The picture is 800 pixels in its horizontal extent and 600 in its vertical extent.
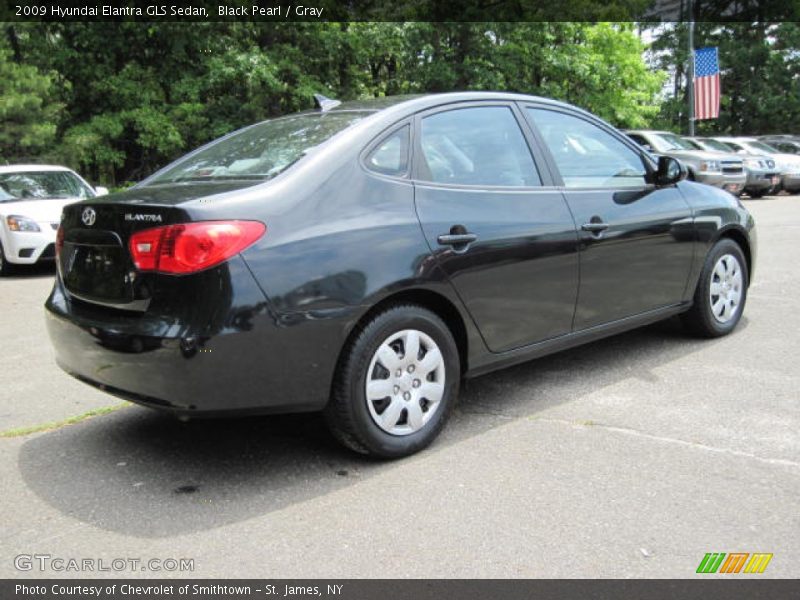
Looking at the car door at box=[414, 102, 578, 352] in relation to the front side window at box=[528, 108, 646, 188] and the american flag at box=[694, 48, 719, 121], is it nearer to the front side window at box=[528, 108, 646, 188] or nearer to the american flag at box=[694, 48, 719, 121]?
the front side window at box=[528, 108, 646, 188]

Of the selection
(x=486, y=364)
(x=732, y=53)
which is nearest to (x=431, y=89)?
(x=732, y=53)

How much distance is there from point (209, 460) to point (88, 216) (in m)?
1.23

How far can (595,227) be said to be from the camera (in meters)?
4.38

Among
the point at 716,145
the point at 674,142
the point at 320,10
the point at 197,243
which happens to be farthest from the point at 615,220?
the point at 320,10

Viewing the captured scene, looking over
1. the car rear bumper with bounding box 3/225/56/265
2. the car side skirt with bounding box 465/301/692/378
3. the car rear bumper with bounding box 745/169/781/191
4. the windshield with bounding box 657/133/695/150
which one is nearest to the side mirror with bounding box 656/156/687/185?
the car side skirt with bounding box 465/301/692/378

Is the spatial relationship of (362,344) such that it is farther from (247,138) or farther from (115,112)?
(115,112)

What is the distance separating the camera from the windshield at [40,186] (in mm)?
10590

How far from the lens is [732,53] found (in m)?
40.2

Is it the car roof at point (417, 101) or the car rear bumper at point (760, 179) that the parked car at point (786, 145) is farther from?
the car roof at point (417, 101)

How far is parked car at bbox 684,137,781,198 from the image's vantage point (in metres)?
20.5

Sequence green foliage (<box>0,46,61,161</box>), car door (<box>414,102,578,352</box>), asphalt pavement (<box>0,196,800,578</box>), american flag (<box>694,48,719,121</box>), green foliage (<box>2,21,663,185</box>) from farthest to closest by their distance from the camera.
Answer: american flag (<box>694,48,719,121</box>) → green foliage (<box>2,21,663,185</box>) → green foliage (<box>0,46,61,161</box>) → car door (<box>414,102,578,352</box>) → asphalt pavement (<box>0,196,800,578</box>)

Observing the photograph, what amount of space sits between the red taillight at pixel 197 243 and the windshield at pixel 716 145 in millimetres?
19398

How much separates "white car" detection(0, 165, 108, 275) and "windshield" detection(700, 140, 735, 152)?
52.1ft
